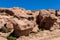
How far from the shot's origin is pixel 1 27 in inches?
1572

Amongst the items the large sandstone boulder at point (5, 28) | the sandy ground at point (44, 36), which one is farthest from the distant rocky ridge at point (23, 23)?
the sandy ground at point (44, 36)

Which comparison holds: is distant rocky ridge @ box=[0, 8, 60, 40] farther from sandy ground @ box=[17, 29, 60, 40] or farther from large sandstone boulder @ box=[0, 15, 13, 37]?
sandy ground @ box=[17, 29, 60, 40]

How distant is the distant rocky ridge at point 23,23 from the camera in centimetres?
3608

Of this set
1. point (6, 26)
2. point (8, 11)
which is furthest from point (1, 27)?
point (8, 11)

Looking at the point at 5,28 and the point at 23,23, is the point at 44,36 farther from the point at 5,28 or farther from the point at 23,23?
the point at 5,28

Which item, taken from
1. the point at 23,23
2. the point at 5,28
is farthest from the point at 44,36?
the point at 5,28

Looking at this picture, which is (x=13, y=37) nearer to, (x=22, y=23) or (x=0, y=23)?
(x=22, y=23)

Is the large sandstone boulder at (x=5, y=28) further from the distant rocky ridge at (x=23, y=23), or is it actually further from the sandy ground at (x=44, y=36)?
the sandy ground at (x=44, y=36)

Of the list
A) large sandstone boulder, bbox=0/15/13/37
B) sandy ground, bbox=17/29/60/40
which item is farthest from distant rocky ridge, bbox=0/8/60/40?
sandy ground, bbox=17/29/60/40

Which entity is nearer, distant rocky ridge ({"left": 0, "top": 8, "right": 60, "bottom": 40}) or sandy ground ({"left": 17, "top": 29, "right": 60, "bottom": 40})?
→ distant rocky ridge ({"left": 0, "top": 8, "right": 60, "bottom": 40})

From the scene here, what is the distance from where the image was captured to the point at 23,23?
121 ft

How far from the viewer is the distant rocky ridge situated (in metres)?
36.1

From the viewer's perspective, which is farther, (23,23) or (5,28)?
(5,28)

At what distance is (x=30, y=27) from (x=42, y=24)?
8.39 meters
